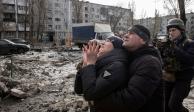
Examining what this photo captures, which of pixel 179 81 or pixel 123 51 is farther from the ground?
pixel 123 51

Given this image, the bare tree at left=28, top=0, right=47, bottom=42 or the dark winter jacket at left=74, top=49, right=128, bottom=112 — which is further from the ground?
the bare tree at left=28, top=0, right=47, bottom=42

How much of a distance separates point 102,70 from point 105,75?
0.37ft

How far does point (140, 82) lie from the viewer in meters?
2.48

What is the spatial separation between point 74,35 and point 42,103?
2868 cm

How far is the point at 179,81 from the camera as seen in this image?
4395 mm

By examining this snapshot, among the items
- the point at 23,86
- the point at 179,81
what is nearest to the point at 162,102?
the point at 179,81

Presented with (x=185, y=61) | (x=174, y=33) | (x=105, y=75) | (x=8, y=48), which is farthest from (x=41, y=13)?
(x=105, y=75)

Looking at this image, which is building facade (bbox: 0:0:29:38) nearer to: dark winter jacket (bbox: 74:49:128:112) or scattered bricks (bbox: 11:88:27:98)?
scattered bricks (bbox: 11:88:27:98)

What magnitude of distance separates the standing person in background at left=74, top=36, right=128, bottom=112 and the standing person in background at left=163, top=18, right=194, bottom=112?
1786mm

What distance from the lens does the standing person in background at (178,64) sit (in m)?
4.33

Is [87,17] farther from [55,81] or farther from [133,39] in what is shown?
[133,39]

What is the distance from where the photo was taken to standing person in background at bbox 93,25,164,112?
2480mm

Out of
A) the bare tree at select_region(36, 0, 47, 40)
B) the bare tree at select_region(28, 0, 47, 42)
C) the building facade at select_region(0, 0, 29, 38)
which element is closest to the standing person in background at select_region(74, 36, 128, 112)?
the bare tree at select_region(28, 0, 47, 42)

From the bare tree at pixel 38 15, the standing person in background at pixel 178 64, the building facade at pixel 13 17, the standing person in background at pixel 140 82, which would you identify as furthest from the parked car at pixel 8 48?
the building facade at pixel 13 17
